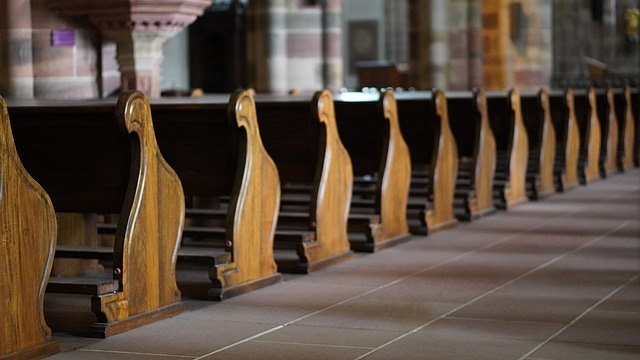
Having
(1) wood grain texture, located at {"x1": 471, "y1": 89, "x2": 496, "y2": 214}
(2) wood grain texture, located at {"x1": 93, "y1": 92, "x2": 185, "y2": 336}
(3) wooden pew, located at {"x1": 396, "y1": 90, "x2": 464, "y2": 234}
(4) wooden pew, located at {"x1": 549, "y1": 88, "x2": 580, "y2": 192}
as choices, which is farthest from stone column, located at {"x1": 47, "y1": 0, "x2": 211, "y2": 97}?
(2) wood grain texture, located at {"x1": 93, "y1": 92, "x2": 185, "y2": 336}

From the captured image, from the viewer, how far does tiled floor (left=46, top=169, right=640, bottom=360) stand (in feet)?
13.7

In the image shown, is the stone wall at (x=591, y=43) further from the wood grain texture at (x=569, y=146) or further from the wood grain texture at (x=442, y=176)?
the wood grain texture at (x=442, y=176)

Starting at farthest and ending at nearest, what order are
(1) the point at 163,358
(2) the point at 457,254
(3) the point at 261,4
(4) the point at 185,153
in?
(3) the point at 261,4 → (2) the point at 457,254 → (4) the point at 185,153 → (1) the point at 163,358

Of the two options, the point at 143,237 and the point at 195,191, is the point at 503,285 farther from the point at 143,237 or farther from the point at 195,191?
the point at 143,237

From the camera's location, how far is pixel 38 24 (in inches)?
341

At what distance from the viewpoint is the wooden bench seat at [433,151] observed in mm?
7461

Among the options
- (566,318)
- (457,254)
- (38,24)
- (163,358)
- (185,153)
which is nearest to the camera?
(163,358)

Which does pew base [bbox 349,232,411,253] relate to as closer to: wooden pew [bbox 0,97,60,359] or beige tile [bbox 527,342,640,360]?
beige tile [bbox 527,342,640,360]

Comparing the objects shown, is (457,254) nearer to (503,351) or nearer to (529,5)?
(503,351)

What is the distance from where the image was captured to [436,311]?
192 inches

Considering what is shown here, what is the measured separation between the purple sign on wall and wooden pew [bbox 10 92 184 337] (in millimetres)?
3696

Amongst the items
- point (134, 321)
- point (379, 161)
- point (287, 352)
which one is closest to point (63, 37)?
point (379, 161)

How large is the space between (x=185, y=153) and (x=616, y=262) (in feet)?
7.16

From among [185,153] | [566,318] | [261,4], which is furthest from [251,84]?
[566,318]
